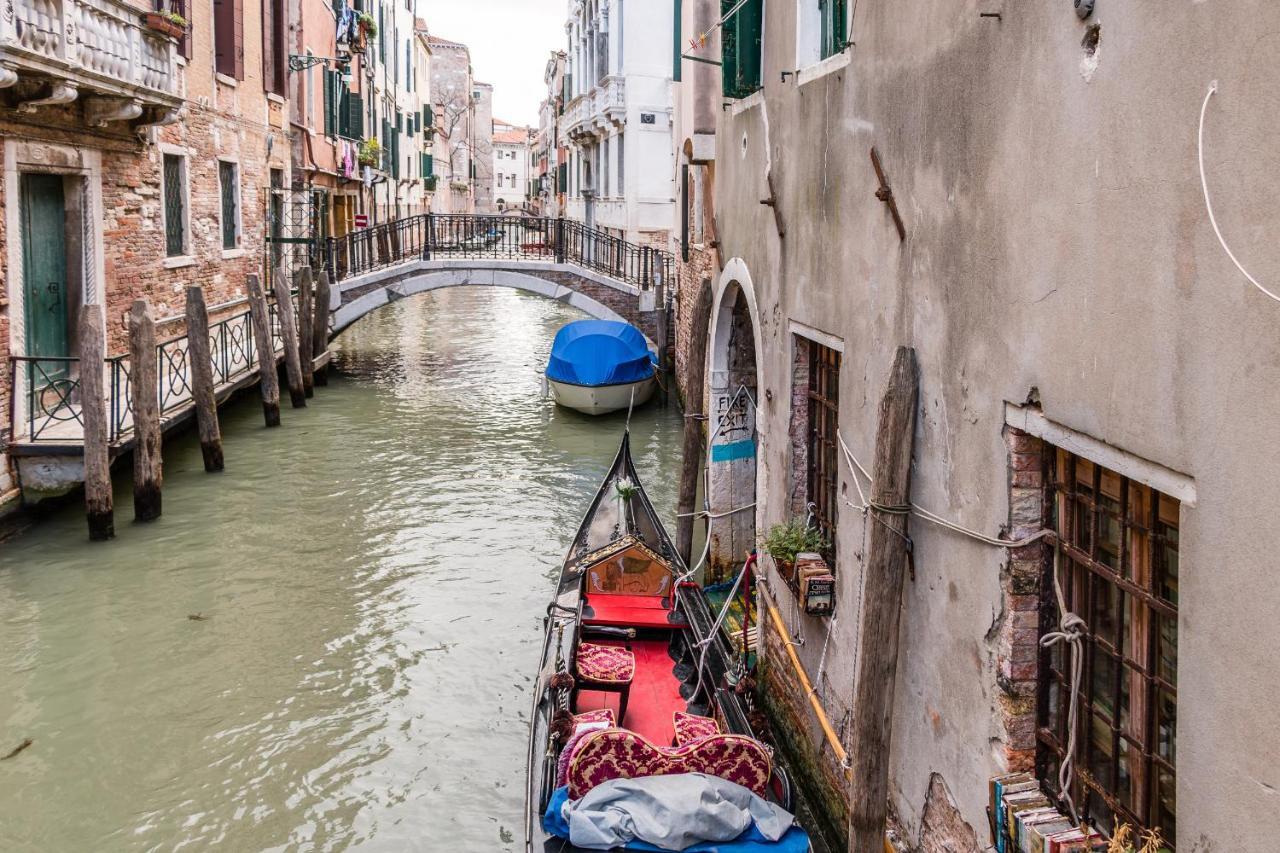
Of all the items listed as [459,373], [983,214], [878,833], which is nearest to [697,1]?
[983,214]

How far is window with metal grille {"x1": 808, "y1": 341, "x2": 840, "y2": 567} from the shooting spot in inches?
211

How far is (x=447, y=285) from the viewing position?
18438mm

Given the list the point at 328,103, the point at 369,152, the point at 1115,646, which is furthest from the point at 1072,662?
the point at 369,152

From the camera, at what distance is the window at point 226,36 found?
47.4 ft

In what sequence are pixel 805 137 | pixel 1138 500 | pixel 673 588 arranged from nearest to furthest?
pixel 1138 500, pixel 805 137, pixel 673 588

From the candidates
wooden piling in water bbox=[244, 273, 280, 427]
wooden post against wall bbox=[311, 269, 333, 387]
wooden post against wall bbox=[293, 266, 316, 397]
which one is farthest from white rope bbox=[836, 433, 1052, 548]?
wooden post against wall bbox=[311, 269, 333, 387]

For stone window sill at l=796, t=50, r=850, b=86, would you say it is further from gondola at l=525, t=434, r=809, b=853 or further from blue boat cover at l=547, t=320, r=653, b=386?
blue boat cover at l=547, t=320, r=653, b=386

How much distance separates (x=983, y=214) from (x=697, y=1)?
278 inches

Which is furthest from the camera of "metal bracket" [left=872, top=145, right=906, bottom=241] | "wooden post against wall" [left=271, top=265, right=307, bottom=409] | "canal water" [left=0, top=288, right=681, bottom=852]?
"wooden post against wall" [left=271, top=265, right=307, bottom=409]

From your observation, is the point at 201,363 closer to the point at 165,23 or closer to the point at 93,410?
the point at 93,410

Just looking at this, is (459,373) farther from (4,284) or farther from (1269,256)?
(1269,256)

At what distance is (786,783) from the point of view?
4492 millimetres

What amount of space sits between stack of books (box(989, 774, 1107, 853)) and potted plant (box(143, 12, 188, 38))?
1020 centimetres

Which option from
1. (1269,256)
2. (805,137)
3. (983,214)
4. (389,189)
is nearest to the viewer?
(1269,256)
